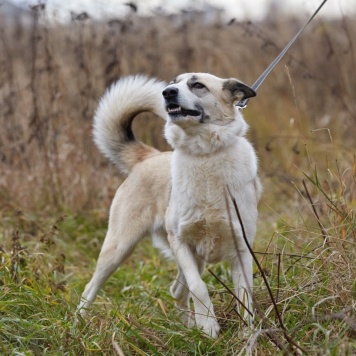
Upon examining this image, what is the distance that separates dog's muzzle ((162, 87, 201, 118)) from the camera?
3867 millimetres

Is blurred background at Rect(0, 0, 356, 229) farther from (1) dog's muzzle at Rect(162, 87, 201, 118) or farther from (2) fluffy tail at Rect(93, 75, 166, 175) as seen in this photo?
(1) dog's muzzle at Rect(162, 87, 201, 118)

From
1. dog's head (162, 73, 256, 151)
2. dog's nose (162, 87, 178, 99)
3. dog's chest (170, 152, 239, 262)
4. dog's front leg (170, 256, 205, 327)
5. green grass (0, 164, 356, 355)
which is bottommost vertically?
dog's front leg (170, 256, 205, 327)

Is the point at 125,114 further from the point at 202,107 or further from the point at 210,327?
the point at 210,327

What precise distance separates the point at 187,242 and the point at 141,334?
75cm

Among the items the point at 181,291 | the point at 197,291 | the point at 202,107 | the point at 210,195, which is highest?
the point at 202,107

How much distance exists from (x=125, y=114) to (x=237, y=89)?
3.22 feet

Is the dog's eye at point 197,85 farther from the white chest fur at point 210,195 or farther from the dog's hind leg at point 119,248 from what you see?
the dog's hind leg at point 119,248

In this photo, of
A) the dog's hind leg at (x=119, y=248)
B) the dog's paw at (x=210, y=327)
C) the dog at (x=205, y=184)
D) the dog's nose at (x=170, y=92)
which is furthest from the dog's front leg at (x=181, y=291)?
the dog's nose at (x=170, y=92)

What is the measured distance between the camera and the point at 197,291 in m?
3.79

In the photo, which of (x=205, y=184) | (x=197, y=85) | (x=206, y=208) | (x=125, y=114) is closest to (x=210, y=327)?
(x=206, y=208)

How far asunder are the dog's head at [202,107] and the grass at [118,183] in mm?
463

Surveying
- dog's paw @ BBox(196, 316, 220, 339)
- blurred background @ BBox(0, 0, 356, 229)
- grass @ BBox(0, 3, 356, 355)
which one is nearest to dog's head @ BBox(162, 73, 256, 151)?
grass @ BBox(0, 3, 356, 355)

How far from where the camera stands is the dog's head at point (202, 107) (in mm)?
3932

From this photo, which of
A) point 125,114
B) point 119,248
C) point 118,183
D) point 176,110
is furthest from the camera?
point 118,183
